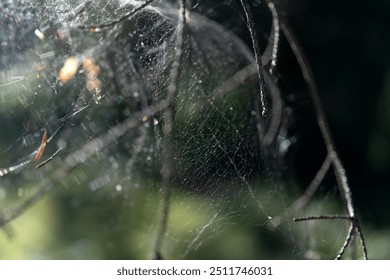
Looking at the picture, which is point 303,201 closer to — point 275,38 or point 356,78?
point 275,38

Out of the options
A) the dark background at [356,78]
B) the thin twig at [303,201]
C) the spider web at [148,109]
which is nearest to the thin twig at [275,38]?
the spider web at [148,109]

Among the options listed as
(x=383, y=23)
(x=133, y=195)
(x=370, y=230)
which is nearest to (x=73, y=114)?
(x=133, y=195)

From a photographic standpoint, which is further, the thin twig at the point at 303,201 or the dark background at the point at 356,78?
the dark background at the point at 356,78

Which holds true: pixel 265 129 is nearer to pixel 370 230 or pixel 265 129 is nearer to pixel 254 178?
pixel 254 178

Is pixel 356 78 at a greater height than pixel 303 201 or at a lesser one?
greater

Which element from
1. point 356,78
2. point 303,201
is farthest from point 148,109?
point 356,78

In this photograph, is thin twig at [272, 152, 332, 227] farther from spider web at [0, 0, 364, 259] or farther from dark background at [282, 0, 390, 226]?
dark background at [282, 0, 390, 226]

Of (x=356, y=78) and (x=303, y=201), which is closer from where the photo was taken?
(x=303, y=201)

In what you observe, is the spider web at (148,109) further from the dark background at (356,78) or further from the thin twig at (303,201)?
the dark background at (356,78)
